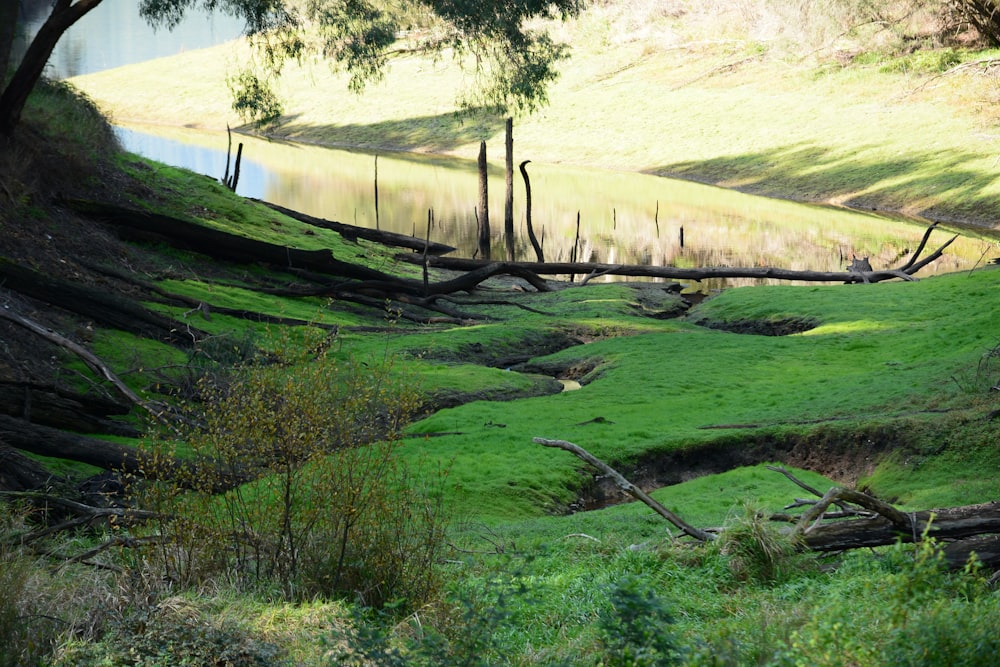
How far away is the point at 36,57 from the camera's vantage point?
21984mm

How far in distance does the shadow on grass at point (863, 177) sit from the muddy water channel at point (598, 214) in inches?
65.8

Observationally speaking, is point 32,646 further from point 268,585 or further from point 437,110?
point 437,110

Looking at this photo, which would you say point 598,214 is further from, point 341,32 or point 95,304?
point 95,304

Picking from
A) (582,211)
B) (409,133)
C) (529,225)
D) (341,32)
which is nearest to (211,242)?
(341,32)

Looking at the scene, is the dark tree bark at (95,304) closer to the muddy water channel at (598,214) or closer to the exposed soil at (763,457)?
the exposed soil at (763,457)

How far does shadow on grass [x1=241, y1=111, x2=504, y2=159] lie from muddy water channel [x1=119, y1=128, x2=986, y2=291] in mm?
3650

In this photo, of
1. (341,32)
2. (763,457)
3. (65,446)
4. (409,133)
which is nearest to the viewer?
(65,446)

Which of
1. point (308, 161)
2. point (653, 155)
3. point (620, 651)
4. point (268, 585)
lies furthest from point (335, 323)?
point (308, 161)

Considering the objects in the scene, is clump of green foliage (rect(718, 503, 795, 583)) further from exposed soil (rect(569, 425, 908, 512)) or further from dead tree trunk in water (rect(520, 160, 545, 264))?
dead tree trunk in water (rect(520, 160, 545, 264))

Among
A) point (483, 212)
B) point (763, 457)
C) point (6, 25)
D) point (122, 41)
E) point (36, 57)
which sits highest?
point (122, 41)

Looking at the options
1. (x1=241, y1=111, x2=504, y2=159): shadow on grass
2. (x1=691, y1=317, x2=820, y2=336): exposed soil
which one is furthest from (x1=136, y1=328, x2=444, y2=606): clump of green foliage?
(x1=241, y1=111, x2=504, y2=159): shadow on grass

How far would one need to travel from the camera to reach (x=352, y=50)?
2623 centimetres

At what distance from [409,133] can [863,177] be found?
38.5m

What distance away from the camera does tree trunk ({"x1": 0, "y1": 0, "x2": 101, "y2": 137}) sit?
20.8 metres
